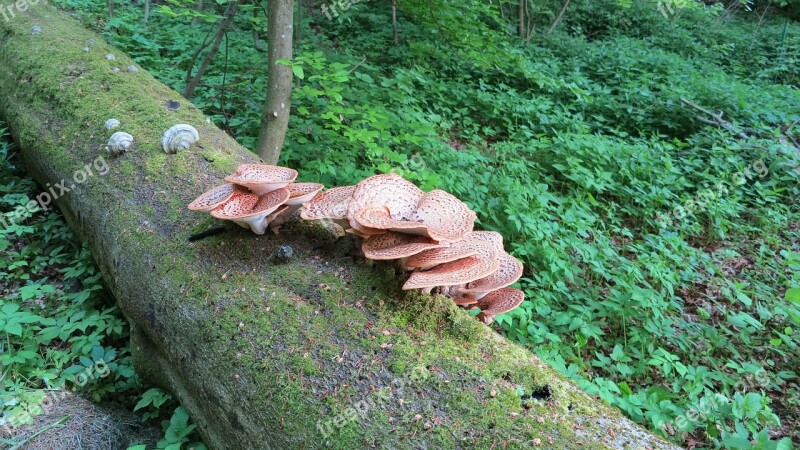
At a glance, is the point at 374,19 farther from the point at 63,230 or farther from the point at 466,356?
the point at 466,356

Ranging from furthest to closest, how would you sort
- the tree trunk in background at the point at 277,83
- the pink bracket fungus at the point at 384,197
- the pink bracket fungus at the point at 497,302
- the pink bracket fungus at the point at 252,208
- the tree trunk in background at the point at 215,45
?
the tree trunk in background at the point at 215,45 < the tree trunk in background at the point at 277,83 < the pink bracket fungus at the point at 497,302 < the pink bracket fungus at the point at 252,208 < the pink bracket fungus at the point at 384,197

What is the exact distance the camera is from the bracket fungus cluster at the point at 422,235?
2203 mm

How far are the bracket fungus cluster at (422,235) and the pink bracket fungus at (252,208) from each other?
6.7 inches

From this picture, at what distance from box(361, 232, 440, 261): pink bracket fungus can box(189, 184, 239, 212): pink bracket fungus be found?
91cm

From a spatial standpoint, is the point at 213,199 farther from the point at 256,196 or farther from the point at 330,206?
the point at 330,206

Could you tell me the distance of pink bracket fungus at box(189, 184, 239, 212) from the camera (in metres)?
2.59

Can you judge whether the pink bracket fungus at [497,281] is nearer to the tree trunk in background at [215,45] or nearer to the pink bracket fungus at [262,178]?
the pink bracket fungus at [262,178]

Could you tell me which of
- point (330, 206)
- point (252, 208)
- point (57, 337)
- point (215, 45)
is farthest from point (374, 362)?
point (215, 45)

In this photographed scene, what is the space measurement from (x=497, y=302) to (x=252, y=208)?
1541 millimetres

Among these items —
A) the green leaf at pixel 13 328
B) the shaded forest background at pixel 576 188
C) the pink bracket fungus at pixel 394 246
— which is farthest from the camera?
the shaded forest background at pixel 576 188

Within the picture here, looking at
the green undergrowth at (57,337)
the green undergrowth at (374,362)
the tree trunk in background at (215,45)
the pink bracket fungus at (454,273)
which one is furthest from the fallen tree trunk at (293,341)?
the tree trunk in background at (215,45)

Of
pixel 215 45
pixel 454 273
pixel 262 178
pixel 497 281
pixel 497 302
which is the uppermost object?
pixel 215 45

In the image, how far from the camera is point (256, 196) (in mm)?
2732

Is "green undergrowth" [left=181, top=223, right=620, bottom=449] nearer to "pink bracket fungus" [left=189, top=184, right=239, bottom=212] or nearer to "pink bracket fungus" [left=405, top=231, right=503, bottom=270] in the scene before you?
"pink bracket fungus" [left=405, top=231, right=503, bottom=270]
